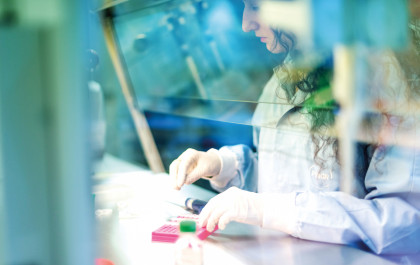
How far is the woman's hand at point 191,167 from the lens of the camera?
1.56 meters

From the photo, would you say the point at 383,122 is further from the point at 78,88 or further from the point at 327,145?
the point at 78,88

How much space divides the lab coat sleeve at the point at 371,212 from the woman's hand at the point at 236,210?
3 centimetres

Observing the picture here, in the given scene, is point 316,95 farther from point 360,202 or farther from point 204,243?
point 204,243

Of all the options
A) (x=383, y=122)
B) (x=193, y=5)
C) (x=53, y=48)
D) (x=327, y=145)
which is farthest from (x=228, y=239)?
(x=193, y=5)

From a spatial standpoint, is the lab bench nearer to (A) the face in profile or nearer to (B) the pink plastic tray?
(B) the pink plastic tray

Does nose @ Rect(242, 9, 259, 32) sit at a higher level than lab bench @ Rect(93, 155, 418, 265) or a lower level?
higher

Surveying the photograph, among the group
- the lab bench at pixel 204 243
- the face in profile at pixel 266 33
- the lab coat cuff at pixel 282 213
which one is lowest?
the lab bench at pixel 204 243

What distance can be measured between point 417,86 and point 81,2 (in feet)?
4.22

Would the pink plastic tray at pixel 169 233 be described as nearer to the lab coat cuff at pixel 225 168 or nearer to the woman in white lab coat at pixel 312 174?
the woman in white lab coat at pixel 312 174

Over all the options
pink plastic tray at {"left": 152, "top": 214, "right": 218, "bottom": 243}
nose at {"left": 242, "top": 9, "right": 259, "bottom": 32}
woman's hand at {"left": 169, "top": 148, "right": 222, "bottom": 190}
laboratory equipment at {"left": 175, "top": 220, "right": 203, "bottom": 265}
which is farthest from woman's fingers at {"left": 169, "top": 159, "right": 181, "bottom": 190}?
nose at {"left": 242, "top": 9, "right": 259, "bottom": 32}

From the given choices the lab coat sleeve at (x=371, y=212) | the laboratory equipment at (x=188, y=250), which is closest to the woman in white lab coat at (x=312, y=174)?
the lab coat sleeve at (x=371, y=212)

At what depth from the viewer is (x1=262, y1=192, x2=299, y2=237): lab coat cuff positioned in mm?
1354

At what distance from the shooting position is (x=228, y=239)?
1415 mm

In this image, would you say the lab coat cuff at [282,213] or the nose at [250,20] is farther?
the nose at [250,20]
